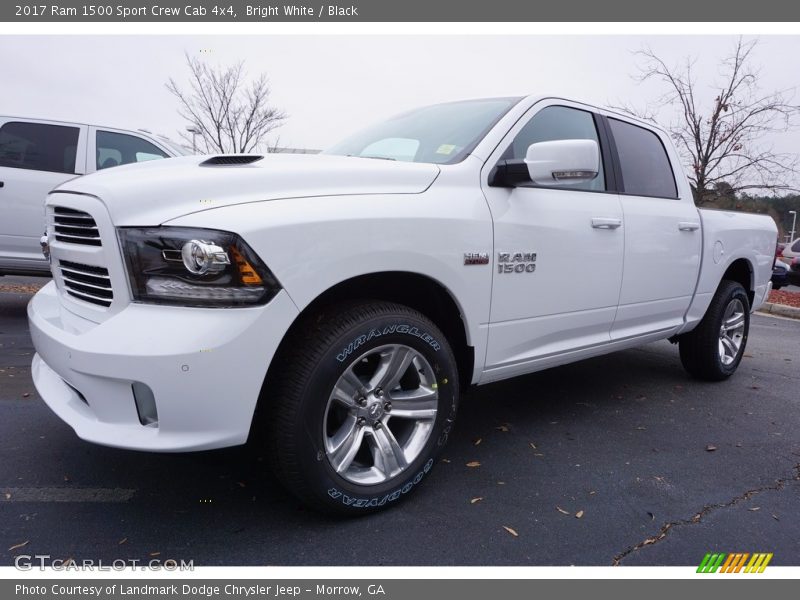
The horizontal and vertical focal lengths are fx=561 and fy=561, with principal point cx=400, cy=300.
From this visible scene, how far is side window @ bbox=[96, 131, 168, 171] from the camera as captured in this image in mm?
5844

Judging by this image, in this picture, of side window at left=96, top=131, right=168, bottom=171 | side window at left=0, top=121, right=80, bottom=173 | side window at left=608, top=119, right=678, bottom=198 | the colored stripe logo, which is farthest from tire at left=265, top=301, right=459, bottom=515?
side window at left=0, top=121, right=80, bottom=173

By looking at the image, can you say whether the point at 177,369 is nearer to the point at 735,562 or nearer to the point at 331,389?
the point at 331,389

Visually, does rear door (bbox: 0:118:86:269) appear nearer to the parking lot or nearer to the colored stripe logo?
the parking lot

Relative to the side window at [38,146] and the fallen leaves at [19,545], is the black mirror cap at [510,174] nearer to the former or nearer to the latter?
the fallen leaves at [19,545]

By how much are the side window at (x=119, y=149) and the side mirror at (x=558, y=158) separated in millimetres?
4675

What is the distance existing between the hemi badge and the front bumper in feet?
2.78

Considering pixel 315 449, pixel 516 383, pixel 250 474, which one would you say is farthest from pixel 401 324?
pixel 516 383

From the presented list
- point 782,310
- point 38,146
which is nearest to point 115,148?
point 38,146

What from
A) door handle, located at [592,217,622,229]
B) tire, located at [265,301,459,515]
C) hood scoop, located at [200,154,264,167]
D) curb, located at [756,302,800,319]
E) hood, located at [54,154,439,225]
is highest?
hood scoop, located at [200,154,264,167]

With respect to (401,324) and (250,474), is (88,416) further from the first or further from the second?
(401,324)

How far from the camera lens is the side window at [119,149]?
584cm

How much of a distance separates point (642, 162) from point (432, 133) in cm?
163

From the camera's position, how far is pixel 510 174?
259cm

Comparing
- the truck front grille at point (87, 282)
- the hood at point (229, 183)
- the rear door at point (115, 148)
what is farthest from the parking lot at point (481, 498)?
the rear door at point (115, 148)
